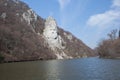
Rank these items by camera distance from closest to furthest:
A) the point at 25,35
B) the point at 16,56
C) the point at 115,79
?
the point at 115,79, the point at 16,56, the point at 25,35

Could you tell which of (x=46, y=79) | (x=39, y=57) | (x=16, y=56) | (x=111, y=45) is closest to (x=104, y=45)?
(x=111, y=45)

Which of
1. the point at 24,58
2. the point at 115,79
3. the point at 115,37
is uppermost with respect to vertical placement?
the point at 115,37

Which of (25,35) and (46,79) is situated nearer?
(46,79)

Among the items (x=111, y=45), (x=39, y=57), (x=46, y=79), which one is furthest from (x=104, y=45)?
(x=46, y=79)

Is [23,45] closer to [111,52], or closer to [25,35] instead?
[25,35]

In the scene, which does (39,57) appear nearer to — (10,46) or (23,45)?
(23,45)

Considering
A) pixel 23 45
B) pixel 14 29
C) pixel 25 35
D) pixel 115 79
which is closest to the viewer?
pixel 115 79

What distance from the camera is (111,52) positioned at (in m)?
156

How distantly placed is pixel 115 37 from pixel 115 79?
139378 mm

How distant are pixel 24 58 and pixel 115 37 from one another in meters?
63.2

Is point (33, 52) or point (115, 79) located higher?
point (33, 52)

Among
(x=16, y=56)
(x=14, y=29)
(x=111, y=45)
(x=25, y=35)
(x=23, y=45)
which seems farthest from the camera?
(x=25, y=35)

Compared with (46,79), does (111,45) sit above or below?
above

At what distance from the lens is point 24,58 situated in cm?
15650
